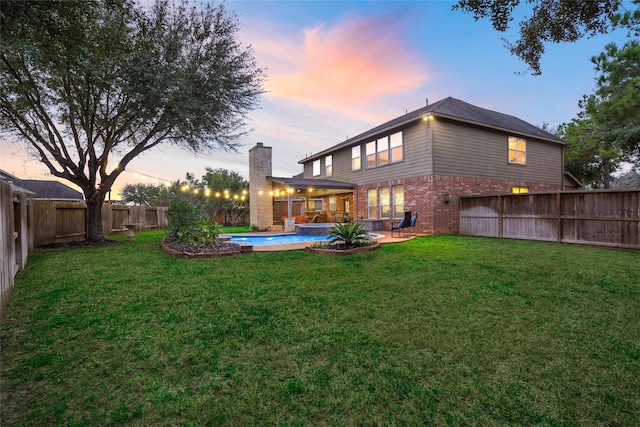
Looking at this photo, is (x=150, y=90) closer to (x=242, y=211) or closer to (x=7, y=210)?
(x=7, y=210)

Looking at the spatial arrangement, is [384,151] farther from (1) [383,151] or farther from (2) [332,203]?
(2) [332,203]

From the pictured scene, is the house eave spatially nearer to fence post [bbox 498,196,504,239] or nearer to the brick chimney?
fence post [bbox 498,196,504,239]

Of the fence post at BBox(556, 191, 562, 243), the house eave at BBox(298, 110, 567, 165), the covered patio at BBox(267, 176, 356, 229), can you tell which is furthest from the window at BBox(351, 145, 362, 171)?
the fence post at BBox(556, 191, 562, 243)

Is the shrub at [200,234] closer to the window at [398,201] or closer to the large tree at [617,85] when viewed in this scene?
the window at [398,201]

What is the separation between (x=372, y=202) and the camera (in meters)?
16.1

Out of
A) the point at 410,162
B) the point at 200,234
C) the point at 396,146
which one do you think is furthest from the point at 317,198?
the point at 200,234

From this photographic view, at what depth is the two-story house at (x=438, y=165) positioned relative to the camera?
506 inches

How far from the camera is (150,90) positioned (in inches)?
367

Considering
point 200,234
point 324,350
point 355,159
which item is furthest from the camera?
point 355,159

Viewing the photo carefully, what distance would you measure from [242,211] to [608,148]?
27.3m

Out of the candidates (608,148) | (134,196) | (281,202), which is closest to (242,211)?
(281,202)

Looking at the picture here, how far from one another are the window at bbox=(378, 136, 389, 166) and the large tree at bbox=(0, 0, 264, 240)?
21.9 ft

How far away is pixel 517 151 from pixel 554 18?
12866 millimetres

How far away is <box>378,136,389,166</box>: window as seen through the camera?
15.0 metres
